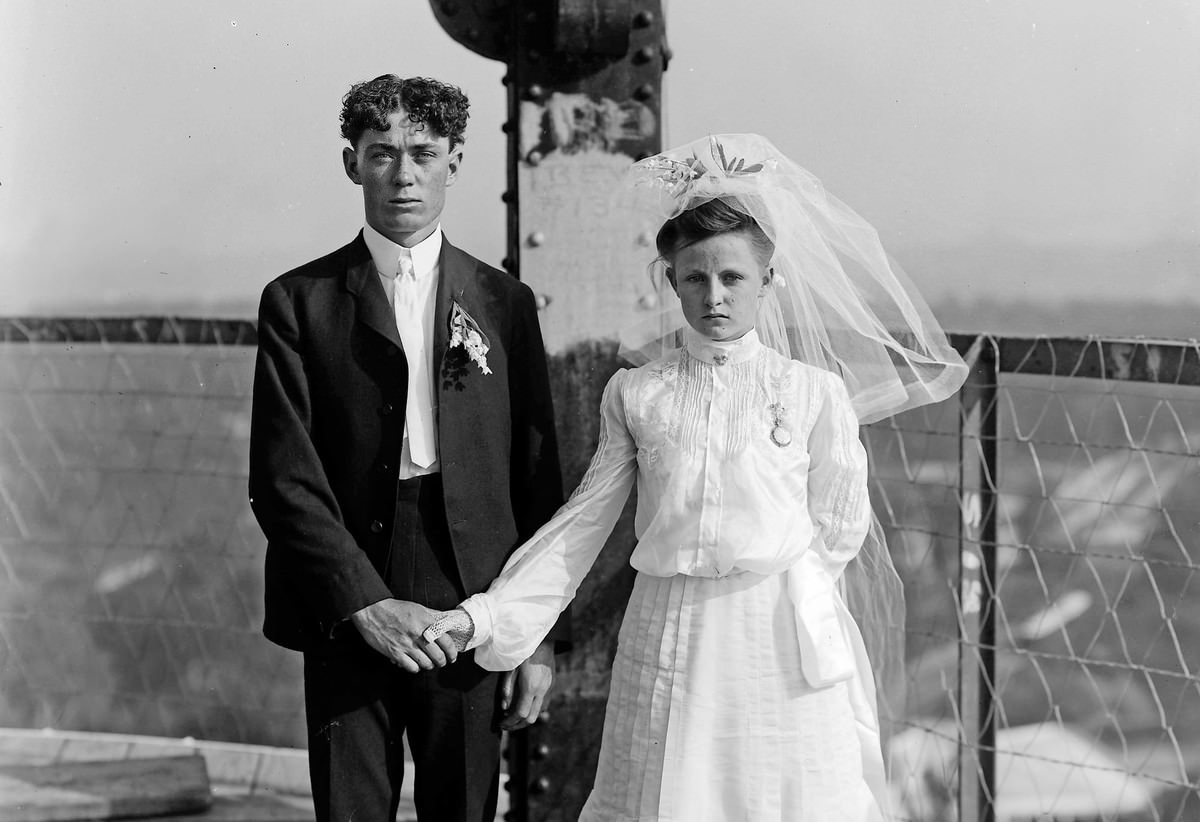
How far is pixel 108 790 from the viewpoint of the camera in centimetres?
300

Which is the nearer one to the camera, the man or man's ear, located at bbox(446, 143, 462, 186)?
the man

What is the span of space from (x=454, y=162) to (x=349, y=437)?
52 centimetres

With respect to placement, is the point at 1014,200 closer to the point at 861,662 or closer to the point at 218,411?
the point at 218,411

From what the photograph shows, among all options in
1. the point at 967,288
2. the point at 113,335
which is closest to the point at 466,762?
the point at 113,335

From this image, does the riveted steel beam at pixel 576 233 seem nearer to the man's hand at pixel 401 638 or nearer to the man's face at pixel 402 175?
the man's face at pixel 402 175

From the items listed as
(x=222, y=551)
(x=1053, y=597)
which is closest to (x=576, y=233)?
(x=222, y=551)

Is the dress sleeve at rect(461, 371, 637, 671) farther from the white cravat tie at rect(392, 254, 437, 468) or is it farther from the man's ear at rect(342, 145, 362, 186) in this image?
the man's ear at rect(342, 145, 362, 186)

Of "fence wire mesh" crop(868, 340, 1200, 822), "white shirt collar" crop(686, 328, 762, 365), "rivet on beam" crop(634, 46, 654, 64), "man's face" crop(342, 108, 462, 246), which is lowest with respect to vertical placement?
"fence wire mesh" crop(868, 340, 1200, 822)

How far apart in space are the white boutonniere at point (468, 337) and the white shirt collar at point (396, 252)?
0.09m

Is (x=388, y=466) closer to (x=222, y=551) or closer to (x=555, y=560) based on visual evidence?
(x=555, y=560)

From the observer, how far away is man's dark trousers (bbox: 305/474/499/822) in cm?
187

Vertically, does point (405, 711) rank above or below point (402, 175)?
below

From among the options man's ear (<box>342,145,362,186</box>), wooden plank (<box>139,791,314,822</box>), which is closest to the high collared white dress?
man's ear (<box>342,145,362,186</box>)

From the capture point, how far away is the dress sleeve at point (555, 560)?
1872 mm
